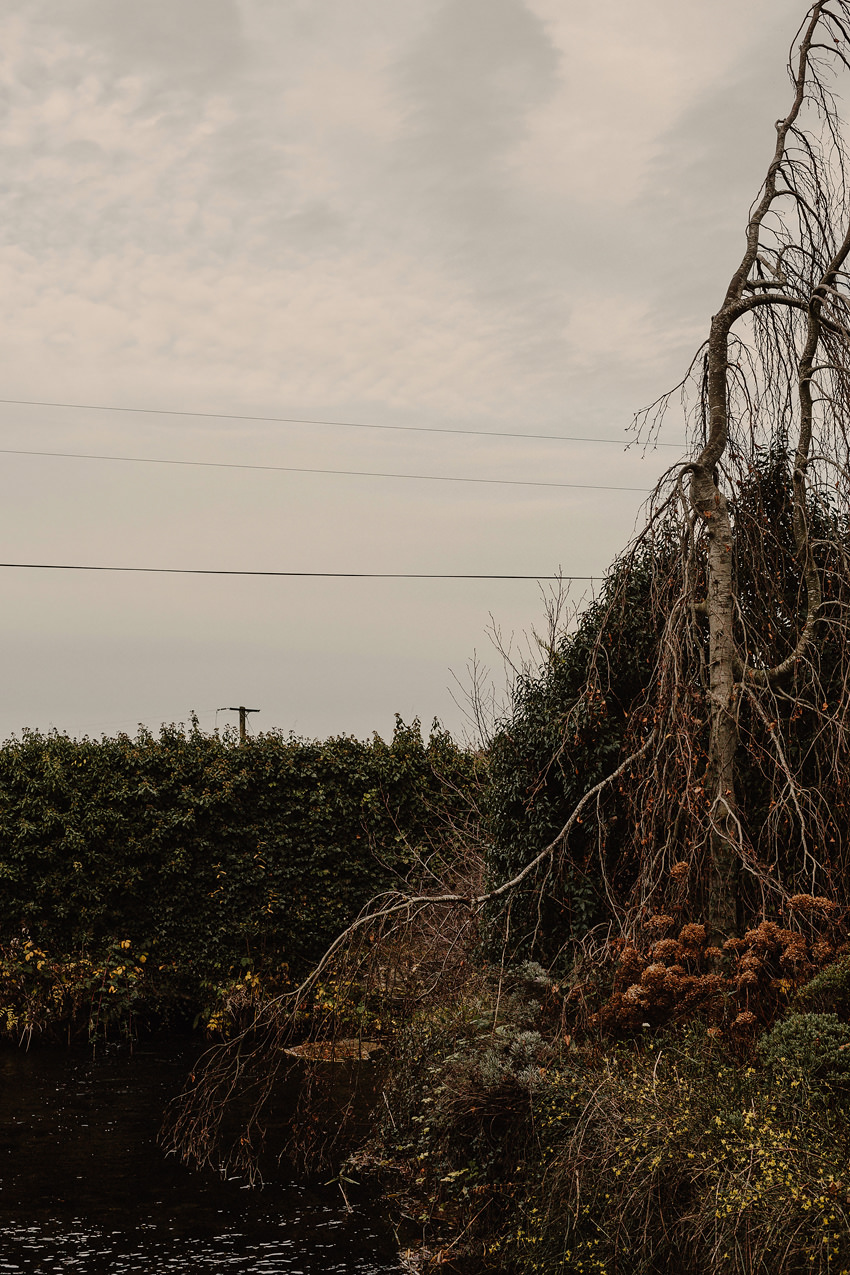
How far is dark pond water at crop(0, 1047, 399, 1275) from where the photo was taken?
20.0ft

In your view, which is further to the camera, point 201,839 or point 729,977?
point 201,839

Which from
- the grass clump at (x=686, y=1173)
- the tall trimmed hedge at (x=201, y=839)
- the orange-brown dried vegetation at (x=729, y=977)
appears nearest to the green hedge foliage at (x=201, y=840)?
the tall trimmed hedge at (x=201, y=839)

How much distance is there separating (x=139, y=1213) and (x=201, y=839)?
602 centimetres

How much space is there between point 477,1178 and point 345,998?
1.62 metres

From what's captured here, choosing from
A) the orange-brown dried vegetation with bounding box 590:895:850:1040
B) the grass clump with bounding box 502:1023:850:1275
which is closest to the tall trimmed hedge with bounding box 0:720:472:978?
the orange-brown dried vegetation with bounding box 590:895:850:1040

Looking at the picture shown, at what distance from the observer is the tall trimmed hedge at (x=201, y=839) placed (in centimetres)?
1233

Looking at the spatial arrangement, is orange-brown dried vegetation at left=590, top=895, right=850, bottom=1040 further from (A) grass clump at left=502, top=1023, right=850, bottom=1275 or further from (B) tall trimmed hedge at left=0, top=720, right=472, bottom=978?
(B) tall trimmed hedge at left=0, top=720, right=472, bottom=978

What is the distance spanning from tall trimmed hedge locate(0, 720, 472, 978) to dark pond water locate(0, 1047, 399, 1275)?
3.06 meters

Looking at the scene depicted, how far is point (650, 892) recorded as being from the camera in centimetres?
630

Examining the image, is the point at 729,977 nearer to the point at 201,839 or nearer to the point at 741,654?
the point at 741,654

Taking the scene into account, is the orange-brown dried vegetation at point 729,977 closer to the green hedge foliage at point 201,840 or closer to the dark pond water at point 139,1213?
the dark pond water at point 139,1213

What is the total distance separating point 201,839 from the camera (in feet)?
41.6

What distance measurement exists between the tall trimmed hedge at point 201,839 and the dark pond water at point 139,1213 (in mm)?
3058

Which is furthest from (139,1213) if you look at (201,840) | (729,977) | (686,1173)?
(201,840)
